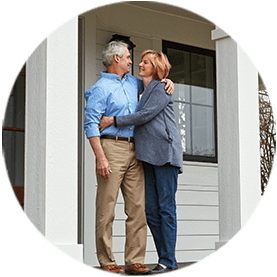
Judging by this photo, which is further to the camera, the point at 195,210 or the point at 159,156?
the point at 195,210

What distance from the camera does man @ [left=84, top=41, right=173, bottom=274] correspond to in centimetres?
372

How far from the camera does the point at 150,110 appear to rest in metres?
3.78

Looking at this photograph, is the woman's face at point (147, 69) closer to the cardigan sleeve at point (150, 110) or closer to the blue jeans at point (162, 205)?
the cardigan sleeve at point (150, 110)

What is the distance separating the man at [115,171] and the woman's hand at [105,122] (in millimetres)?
31

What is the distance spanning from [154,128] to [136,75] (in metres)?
1.71

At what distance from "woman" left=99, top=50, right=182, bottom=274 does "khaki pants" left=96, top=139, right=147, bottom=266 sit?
0.28 ft

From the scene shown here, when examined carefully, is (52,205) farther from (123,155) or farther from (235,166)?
(235,166)

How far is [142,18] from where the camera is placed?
5484mm

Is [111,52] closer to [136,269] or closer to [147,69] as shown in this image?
[147,69]

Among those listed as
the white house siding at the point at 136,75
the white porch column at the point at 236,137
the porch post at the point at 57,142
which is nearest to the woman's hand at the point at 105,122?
the porch post at the point at 57,142

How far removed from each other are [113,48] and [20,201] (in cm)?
130

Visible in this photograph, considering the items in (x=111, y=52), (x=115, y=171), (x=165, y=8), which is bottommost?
(x=115, y=171)

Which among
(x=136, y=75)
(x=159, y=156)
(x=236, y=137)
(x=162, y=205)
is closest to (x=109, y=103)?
(x=159, y=156)

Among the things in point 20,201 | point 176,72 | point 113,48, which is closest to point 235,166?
point 113,48
